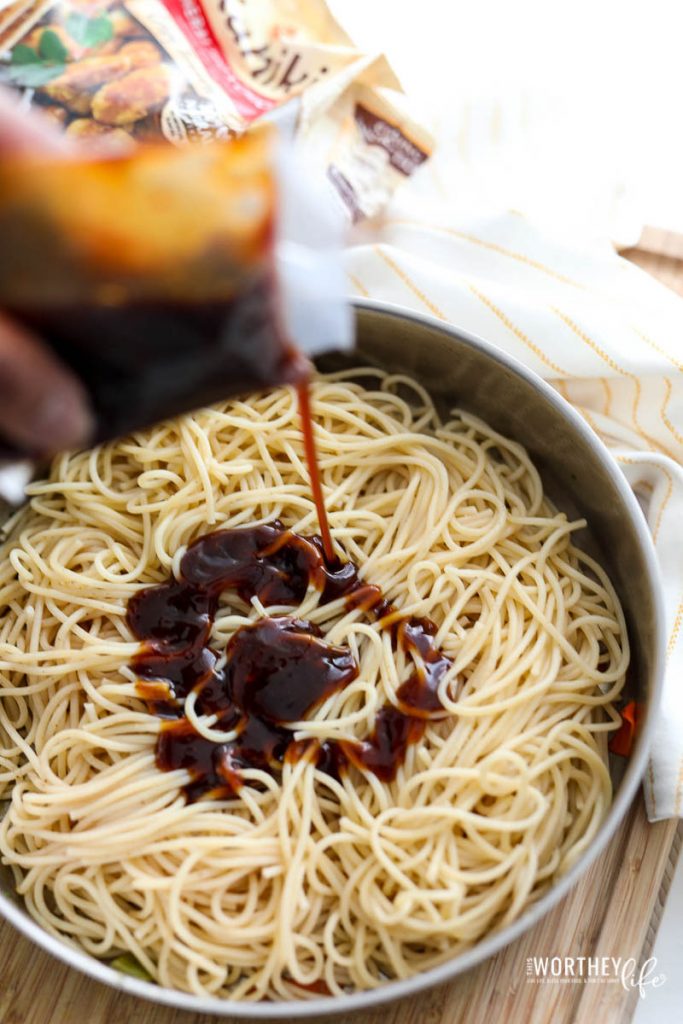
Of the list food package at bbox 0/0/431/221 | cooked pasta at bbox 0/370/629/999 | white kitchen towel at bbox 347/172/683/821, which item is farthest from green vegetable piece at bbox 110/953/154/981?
food package at bbox 0/0/431/221

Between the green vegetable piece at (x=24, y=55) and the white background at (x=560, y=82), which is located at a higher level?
the white background at (x=560, y=82)

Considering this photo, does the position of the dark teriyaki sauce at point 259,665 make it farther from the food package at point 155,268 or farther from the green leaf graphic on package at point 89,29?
the green leaf graphic on package at point 89,29

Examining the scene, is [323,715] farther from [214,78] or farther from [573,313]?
[214,78]

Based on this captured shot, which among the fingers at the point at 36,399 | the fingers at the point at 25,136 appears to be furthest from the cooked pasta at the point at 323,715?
the fingers at the point at 25,136

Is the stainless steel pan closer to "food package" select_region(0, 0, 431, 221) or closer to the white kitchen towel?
the white kitchen towel

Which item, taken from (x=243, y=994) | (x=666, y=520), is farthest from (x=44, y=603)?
(x=666, y=520)

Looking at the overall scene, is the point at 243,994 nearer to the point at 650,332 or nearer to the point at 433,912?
the point at 433,912

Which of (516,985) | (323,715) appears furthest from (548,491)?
(516,985)
